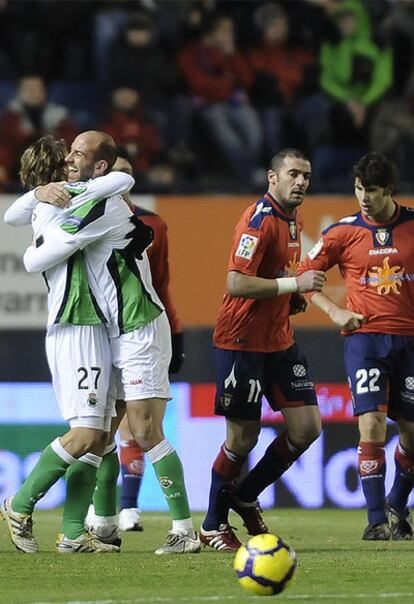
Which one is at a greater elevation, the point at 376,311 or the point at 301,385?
the point at 376,311

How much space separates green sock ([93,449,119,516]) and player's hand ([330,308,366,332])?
1.48 meters

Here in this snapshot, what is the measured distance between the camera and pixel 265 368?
8.51 m

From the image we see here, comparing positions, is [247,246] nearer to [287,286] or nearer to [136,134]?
[287,286]

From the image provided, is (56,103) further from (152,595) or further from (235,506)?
(152,595)

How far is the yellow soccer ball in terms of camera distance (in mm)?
6059

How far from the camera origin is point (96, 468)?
7965 millimetres

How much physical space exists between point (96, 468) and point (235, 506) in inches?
40.3

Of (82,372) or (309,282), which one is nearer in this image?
(82,372)

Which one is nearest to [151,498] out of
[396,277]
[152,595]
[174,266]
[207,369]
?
[207,369]

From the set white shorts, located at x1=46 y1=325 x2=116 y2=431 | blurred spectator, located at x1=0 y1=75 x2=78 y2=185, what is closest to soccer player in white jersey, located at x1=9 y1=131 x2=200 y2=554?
white shorts, located at x1=46 y1=325 x2=116 y2=431

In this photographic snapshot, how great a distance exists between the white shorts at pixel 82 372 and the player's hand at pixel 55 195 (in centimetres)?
63

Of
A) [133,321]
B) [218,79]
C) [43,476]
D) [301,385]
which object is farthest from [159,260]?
[218,79]

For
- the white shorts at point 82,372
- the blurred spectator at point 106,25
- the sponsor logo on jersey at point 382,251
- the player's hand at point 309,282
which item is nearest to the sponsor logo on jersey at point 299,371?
the player's hand at point 309,282

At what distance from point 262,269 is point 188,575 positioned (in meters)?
2.09
